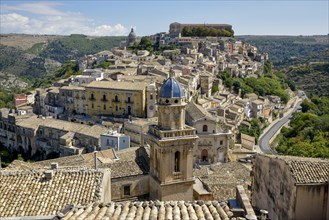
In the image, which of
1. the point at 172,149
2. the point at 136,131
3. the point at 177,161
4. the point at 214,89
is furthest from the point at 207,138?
the point at 214,89

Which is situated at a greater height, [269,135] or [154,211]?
[154,211]

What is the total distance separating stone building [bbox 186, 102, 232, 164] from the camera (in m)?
41.9

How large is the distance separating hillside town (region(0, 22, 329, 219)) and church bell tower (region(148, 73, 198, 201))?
0.18 feet

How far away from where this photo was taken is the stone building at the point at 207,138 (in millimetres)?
41938

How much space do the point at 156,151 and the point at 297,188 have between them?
26.0 ft

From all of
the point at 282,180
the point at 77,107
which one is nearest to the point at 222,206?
the point at 282,180

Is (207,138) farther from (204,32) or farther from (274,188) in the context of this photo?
(204,32)

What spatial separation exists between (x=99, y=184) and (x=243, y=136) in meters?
46.2

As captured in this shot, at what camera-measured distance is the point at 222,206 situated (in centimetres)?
928

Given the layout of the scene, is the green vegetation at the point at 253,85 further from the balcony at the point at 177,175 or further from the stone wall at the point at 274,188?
the stone wall at the point at 274,188

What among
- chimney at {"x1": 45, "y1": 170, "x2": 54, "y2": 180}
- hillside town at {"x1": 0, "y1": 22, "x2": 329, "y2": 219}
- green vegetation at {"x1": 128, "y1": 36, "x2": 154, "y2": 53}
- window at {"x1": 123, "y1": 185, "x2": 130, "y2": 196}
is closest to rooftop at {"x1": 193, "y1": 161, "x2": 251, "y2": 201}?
hillside town at {"x1": 0, "y1": 22, "x2": 329, "y2": 219}

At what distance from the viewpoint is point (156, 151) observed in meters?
19.5

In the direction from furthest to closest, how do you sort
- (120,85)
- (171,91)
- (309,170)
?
Result: (120,85) → (171,91) → (309,170)

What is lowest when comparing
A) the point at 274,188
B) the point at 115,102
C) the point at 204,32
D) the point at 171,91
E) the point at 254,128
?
the point at 254,128
